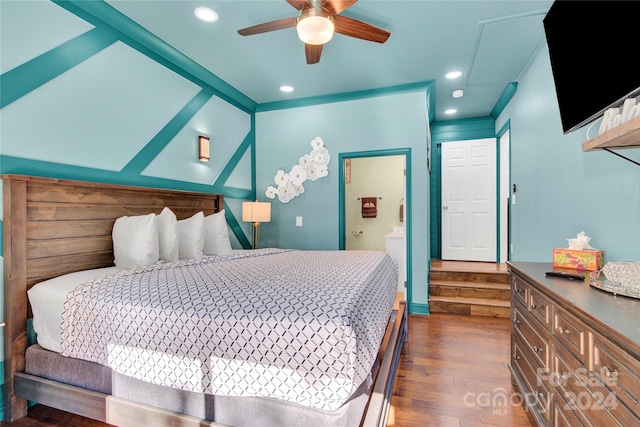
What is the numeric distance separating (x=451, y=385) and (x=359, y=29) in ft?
8.47

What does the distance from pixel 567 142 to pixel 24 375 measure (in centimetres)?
385

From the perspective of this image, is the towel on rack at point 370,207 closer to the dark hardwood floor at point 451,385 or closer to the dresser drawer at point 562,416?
the dark hardwood floor at point 451,385

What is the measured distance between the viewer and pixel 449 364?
2377 mm

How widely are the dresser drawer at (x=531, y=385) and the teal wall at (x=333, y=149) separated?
1678mm

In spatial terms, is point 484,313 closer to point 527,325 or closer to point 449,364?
point 449,364

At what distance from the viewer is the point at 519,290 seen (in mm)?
1870

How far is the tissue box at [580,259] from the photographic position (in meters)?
1.61

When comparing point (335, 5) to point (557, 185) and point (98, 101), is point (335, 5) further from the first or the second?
point (557, 185)

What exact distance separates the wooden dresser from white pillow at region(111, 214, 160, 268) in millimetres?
2344

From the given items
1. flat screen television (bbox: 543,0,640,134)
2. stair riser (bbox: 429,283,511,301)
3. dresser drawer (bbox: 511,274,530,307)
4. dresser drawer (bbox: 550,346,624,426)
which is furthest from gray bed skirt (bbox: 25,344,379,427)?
stair riser (bbox: 429,283,511,301)

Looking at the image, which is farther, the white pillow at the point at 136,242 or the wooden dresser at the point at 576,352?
the white pillow at the point at 136,242

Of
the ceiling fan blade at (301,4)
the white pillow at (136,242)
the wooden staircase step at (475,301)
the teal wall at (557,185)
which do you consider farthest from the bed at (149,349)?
the ceiling fan blade at (301,4)

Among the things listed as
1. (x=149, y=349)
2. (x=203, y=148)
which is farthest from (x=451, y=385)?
(x=203, y=148)

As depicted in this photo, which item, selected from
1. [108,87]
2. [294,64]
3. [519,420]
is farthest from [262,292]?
[294,64]
